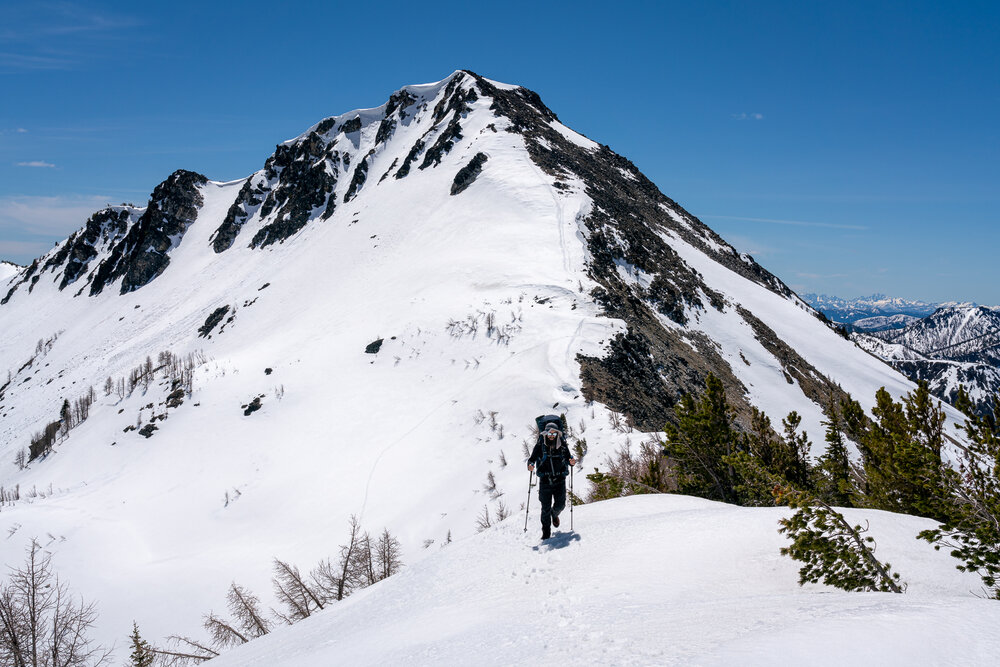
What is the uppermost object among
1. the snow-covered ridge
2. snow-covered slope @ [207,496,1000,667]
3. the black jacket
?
the snow-covered ridge

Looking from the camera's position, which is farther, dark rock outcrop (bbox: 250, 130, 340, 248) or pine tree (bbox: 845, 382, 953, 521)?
dark rock outcrop (bbox: 250, 130, 340, 248)

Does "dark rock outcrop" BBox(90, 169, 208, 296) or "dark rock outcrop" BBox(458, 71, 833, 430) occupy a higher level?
"dark rock outcrop" BBox(90, 169, 208, 296)

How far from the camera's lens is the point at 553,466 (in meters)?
7.37

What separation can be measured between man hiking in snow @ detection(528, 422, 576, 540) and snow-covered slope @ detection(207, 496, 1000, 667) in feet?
1.40

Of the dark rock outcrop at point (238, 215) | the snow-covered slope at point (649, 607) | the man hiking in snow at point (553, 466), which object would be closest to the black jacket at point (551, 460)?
the man hiking in snow at point (553, 466)

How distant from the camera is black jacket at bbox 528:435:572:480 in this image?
733cm

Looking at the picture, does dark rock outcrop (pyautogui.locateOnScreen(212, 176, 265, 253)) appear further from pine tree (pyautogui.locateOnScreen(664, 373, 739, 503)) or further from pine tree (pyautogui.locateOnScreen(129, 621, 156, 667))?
pine tree (pyautogui.locateOnScreen(664, 373, 739, 503))

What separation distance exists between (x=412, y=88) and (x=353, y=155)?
1288 cm

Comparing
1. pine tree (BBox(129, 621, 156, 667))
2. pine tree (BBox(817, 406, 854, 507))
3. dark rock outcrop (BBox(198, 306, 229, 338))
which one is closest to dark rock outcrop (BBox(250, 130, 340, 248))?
dark rock outcrop (BBox(198, 306, 229, 338))

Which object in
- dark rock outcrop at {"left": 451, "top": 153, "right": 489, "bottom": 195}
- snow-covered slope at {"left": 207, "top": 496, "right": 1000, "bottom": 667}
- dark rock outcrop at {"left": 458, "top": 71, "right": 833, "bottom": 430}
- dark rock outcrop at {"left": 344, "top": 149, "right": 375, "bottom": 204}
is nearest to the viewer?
snow-covered slope at {"left": 207, "top": 496, "right": 1000, "bottom": 667}

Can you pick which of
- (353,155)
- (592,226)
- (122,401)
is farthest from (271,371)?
(353,155)

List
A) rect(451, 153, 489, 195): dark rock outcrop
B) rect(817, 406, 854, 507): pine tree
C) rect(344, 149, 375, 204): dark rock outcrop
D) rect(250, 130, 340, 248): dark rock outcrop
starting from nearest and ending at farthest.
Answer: rect(817, 406, 854, 507): pine tree, rect(451, 153, 489, 195): dark rock outcrop, rect(344, 149, 375, 204): dark rock outcrop, rect(250, 130, 340, 248): dark rock outcrop

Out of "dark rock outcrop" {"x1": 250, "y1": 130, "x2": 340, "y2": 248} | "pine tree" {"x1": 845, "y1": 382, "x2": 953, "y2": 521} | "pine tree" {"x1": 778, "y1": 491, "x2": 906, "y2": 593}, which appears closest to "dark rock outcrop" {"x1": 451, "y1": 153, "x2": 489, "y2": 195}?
"dark rock outcrop" {"x1": 250, "y1": 130, "x2": 340, "y2": 248}

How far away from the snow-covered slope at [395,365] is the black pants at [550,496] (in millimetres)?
3901
